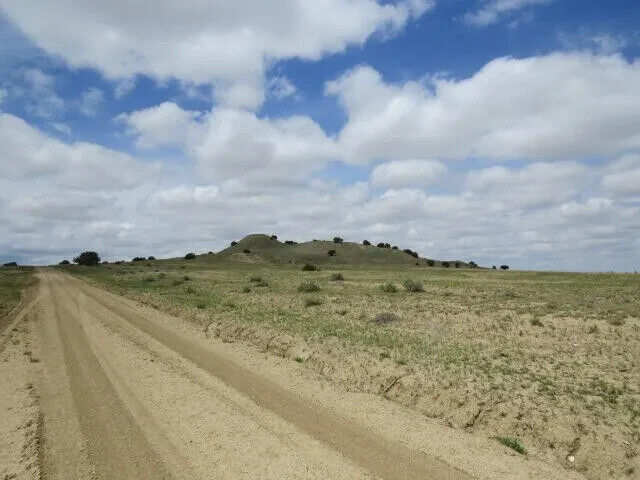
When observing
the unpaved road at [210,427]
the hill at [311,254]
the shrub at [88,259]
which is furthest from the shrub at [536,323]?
the shrub at [88,259]

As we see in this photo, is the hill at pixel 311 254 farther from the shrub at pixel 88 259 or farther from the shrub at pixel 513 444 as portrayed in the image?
the shrub at pixel 513 444

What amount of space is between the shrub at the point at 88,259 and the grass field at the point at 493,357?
134594mm

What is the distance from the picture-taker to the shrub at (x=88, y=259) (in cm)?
14850

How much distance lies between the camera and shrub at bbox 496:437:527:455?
31.4ft

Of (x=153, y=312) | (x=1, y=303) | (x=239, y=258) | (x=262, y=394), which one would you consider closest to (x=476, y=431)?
(x=262, y=394)

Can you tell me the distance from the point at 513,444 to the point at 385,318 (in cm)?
1346

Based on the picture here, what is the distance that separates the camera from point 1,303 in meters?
33.7

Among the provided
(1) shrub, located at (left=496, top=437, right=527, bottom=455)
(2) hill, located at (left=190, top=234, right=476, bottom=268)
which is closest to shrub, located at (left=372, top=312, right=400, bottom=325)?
(1) shrub, located at (left=496, top=437, right=527, bottom=455)

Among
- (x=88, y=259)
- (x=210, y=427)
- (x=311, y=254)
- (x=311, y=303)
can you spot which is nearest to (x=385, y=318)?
(x=311, y=303)

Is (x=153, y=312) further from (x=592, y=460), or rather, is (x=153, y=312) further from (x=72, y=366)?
(x=592, y=460)

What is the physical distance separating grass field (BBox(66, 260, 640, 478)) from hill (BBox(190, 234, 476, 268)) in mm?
112965

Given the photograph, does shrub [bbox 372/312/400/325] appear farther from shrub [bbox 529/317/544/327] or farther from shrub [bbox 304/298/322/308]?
shrub [bbox 304/298/322/308]

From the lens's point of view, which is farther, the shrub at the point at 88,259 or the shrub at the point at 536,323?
the shrub at the point at 88,259

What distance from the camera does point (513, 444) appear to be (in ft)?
32.1
